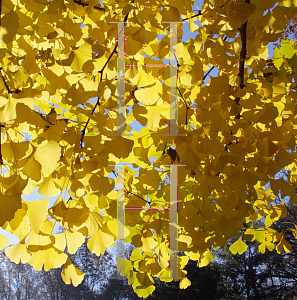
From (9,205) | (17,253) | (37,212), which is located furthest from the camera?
(17,253)

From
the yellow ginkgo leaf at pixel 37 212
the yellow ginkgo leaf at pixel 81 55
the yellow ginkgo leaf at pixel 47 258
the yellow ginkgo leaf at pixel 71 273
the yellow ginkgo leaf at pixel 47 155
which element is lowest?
the yellow ginkgo leaf at pixel 71 273

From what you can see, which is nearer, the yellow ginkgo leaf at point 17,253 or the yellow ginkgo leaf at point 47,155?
the yellow ginkgo leaf at point 47,155

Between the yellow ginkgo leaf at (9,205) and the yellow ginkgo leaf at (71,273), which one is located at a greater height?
the yellow ginkgo leaf at (9,205)

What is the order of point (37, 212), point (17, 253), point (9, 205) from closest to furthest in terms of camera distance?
point (9, 205) → point (37, 212) → point (17, 253)

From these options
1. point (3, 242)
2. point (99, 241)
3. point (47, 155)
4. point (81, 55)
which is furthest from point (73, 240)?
point (81, 55)

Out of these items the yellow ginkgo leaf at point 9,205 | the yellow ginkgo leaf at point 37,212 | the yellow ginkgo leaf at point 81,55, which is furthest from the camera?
the yellow ginkgo leaf at point 81,55

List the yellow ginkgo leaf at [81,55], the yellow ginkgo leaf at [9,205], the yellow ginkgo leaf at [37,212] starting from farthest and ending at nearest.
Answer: the yellow ginkgo leaf at [81,55], the yellow ginkgo leaf at [37,212], the yellow ginkgo leaf at [9,205]

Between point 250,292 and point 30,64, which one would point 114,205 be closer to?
point 30,64

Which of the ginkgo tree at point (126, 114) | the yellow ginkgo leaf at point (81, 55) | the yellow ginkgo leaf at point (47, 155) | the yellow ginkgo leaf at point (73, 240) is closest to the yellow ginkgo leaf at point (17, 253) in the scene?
the ginkgo tree at point (126, 114)

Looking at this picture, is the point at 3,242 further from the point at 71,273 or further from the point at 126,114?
the point at 126,114

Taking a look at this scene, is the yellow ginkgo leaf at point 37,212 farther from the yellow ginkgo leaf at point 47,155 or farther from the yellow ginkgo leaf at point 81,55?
the yellow ginkgo leaf at point 81,55

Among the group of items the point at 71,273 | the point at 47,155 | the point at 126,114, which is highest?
the point at 126,114

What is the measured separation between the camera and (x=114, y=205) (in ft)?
2.37

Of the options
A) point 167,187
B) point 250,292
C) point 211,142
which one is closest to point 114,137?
point 211,142
